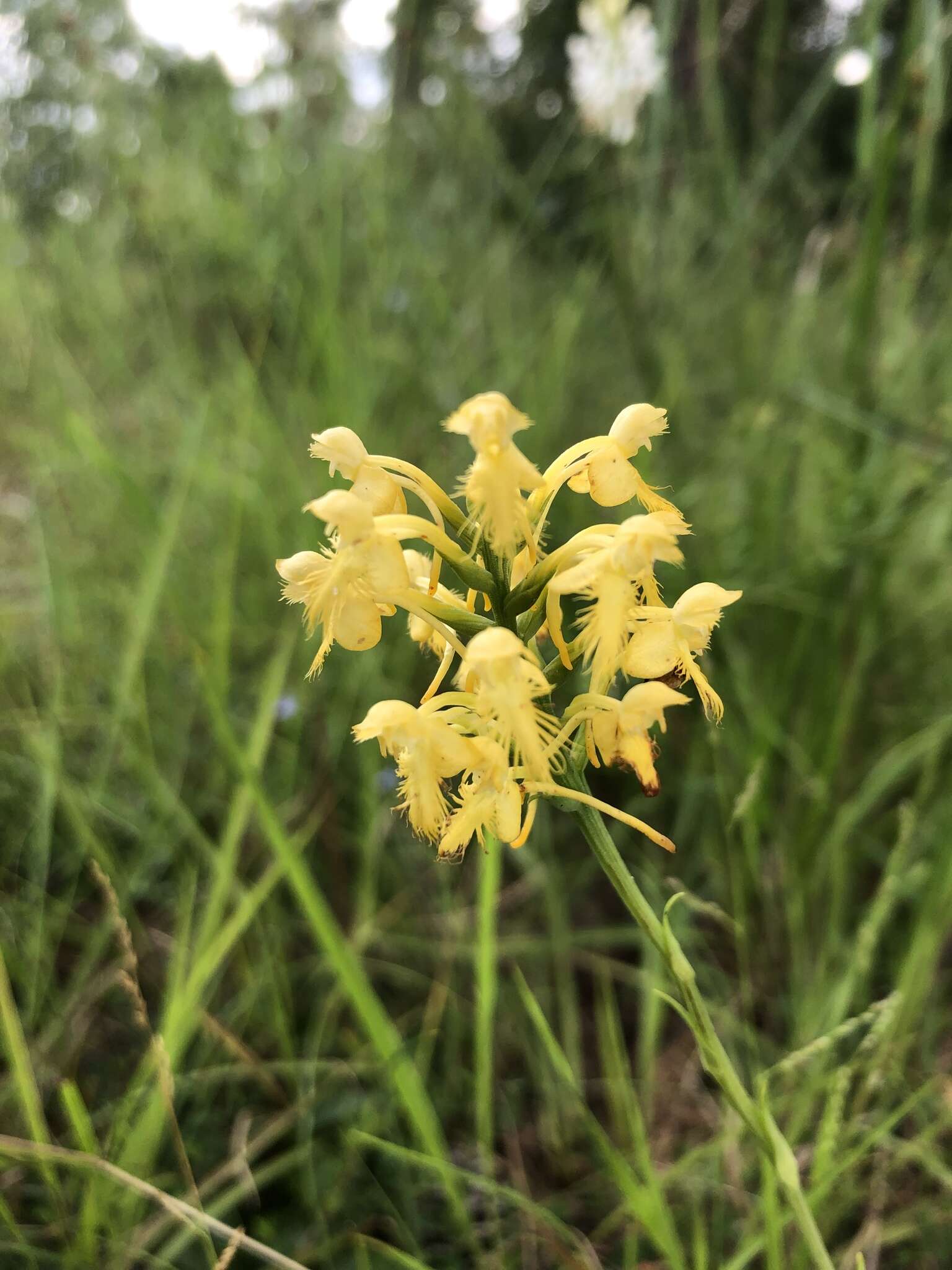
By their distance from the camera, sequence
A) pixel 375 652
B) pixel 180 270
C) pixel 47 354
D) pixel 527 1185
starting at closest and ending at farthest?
pixel 527 1185 → pixel 375 652 → pixel 47 354 → pixel 180 270

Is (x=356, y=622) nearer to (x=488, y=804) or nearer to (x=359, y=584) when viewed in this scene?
(x=359, y=584)

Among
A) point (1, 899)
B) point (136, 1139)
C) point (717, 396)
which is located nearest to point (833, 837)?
point (136, 1139)

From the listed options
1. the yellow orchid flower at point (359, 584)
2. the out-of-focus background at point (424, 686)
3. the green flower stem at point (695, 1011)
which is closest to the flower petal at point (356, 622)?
the yellow orchid flower at point (359, 584)

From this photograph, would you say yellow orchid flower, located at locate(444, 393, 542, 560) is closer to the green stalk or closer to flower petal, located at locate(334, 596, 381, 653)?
flower petal, located at locate(334, 596, 381, 653)

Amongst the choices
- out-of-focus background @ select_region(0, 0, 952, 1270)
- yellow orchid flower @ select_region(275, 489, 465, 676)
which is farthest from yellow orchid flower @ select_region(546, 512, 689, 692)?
out-of-focus background @ select_region(0, 0, 952, 1270)

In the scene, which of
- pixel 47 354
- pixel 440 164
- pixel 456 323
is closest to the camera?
pixel 456 323

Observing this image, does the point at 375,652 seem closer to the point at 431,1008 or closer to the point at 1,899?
the point at 431,1008
